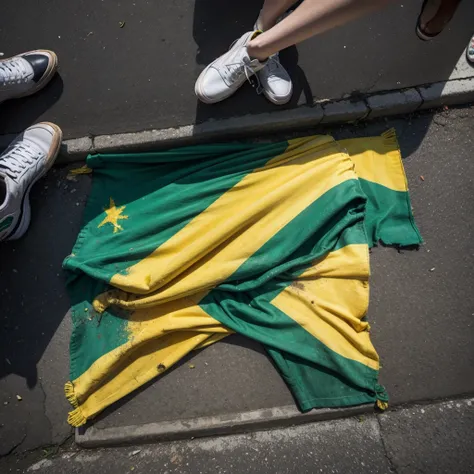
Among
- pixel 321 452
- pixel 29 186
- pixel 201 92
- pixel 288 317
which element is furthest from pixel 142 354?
pixel 201 92

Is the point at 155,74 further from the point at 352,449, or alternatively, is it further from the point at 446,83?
the point at 352,449

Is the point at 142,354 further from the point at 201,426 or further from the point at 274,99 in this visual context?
the point at 274,99

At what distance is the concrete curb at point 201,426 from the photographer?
2215 mm

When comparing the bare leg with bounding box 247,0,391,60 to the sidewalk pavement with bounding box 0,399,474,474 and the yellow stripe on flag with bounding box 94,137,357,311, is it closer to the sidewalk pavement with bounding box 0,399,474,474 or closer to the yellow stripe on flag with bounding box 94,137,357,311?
the yellow stripe on flag with bounding box 94,137,357,311

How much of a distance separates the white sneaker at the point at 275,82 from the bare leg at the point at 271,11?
216mm

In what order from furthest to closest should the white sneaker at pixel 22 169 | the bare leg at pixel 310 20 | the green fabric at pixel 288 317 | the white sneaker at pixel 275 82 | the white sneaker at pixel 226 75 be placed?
the white sneaker at pixel 275 82 < the white sneaker at pixel 226 75 < the white sneaker at pixel 22 169 < the green fabric at pixel 288 317 < the bare leg at pixel 310 20

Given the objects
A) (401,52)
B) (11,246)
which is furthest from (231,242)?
(401,52)

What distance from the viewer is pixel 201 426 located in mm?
2219

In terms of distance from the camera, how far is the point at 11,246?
2551 mm

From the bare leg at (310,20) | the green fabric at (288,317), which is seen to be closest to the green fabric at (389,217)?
the green fabric at (288,317)

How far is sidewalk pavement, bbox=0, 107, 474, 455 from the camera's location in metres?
2.28

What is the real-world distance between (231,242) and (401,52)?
6.61 ft

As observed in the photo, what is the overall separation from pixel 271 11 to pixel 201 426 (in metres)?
2.77

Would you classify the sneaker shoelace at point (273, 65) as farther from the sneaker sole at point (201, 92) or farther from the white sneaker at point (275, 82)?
the sneaker sole at point (201, 92)
